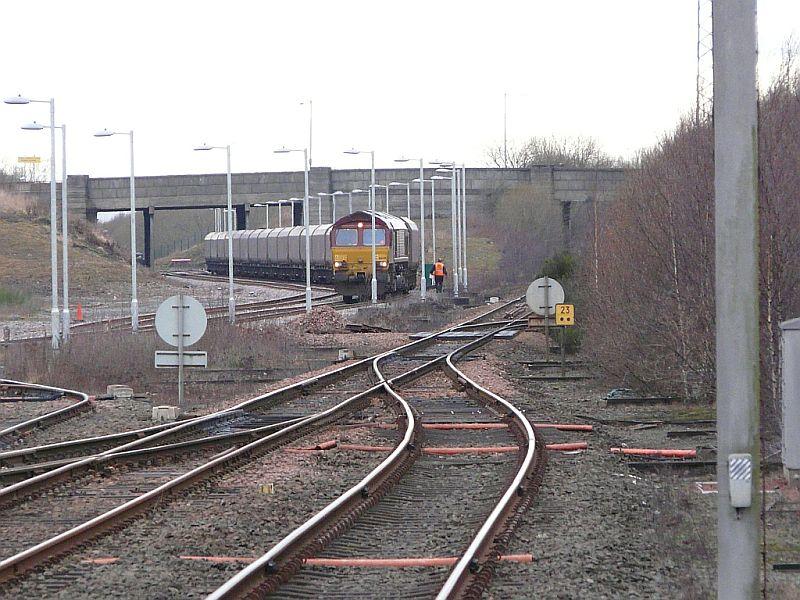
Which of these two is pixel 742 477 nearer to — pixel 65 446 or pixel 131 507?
pixel 131 507

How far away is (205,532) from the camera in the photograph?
30.7 feet

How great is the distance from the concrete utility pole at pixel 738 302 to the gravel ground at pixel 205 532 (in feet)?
10.8

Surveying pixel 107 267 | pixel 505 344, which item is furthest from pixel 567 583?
pixel 107 267

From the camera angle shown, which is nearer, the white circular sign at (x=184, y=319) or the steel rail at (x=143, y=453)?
the steel rail at (x=143, y=453)

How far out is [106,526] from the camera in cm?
941

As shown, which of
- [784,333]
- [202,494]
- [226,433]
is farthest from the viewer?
[226,433]

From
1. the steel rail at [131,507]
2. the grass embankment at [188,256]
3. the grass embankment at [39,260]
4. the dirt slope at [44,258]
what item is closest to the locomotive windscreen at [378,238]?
the grass embankment at [39,260]

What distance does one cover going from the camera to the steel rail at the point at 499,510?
292 inches

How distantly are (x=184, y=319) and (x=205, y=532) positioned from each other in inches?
363

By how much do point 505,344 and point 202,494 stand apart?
2157cm

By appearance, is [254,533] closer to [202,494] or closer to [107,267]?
[202,494]

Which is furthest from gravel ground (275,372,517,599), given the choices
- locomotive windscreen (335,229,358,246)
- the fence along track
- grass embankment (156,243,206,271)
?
grass embankment (156,243,206,271)

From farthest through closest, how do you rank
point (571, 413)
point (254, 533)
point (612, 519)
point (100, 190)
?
point (100, 190) < point (571, 413) < point (612, 519) < point (254, 533)

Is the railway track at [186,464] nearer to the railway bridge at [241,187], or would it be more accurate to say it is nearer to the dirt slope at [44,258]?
the dirt slope at [44,258]
